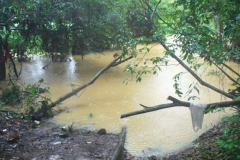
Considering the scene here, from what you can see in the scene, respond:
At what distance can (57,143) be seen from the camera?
3.88 m

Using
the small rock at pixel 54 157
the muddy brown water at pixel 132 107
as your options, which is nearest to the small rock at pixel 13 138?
the small rock at pixel 54 157

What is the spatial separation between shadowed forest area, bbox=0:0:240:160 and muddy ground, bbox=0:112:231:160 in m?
0.02

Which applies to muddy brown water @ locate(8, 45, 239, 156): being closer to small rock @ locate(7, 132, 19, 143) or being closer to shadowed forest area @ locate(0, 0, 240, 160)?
shadowed forest area @ locate(0, 0, 240, 160)

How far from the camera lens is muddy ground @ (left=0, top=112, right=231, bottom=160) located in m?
3.43

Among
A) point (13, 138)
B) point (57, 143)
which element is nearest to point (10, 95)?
point (13, 138)

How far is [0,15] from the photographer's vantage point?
16.3 feet

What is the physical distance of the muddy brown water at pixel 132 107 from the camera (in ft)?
14.6

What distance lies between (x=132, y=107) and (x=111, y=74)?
3314mm

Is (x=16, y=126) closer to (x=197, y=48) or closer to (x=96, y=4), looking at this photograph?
(x=197, y=48)

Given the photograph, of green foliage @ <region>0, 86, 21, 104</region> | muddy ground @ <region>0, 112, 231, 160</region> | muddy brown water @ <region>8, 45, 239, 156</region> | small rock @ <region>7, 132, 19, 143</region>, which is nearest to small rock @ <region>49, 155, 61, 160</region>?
muddy ground @ <region>0, 112, 231, 160</region>

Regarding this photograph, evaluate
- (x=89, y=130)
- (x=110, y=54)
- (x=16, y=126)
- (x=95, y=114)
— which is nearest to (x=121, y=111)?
(x=95, y=114)

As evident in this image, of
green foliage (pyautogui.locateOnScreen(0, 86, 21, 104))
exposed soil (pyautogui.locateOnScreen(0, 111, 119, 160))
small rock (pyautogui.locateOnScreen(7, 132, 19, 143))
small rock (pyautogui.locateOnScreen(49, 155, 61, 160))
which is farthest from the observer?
green foliage (pyautogui.locateOnScreen(0, 86, 21, 104))

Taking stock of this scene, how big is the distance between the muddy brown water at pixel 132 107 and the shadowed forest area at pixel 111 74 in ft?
0.15

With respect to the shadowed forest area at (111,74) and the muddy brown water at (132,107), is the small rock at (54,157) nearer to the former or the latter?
the shadowed forest area at (111,74)
